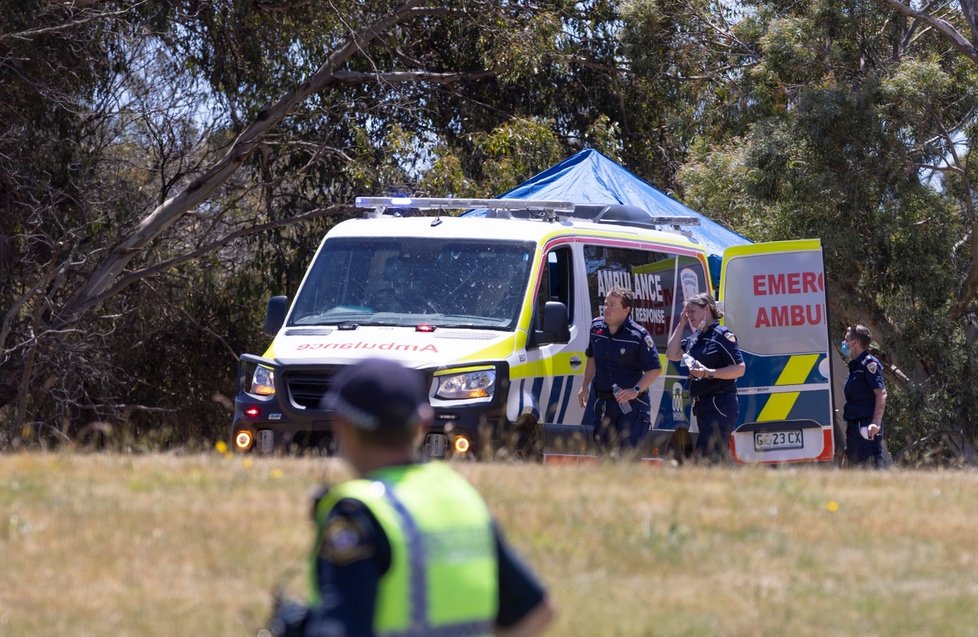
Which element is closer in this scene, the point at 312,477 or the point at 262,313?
the point at 312,477

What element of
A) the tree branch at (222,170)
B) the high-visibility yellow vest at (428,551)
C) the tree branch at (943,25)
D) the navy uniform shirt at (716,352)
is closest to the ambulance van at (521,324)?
the navy uniform shirt at (716,352)

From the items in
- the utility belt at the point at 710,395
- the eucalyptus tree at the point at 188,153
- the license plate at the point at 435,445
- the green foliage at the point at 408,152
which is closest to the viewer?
the license plate at the point at 435,445

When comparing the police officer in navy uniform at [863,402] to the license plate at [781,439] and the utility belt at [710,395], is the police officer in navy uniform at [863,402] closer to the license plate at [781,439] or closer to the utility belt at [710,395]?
the license plate at [781,439]

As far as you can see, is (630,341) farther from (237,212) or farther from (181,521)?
(237,212)

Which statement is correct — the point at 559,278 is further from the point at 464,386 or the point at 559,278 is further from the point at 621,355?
the point at 464,386

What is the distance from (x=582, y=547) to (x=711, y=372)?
4.96m

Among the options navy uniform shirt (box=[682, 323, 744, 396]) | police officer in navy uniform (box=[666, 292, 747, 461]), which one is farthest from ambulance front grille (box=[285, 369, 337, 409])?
navy uniform shirt (box=[682, 323, 744, 396])

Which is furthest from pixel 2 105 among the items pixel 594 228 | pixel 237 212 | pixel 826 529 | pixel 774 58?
pixel 826 529

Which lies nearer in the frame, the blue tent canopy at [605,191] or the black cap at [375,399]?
the black cap at [375,399]

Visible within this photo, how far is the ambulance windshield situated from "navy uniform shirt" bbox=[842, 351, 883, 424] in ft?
11.3

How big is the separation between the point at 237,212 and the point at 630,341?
45.2 ft

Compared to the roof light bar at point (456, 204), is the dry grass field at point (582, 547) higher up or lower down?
lower down

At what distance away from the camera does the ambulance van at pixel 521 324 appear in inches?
392

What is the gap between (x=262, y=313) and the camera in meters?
23.5
